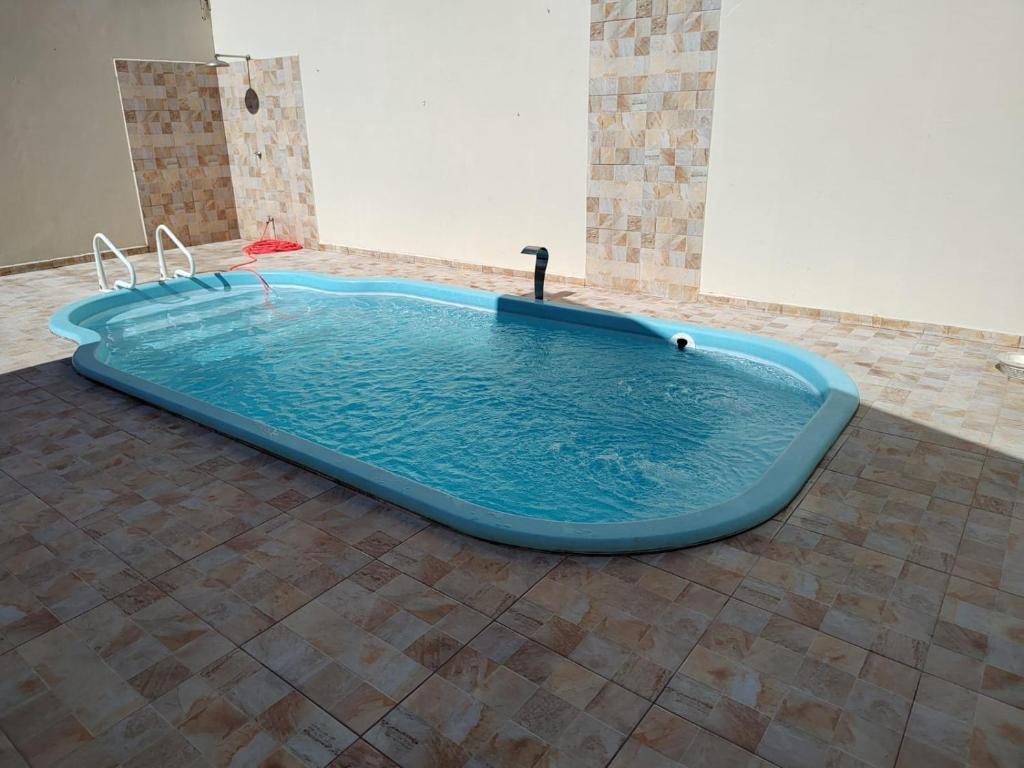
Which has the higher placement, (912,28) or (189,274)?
(912,28)

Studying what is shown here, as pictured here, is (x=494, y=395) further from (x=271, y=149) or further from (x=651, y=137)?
(x=271, y=149)

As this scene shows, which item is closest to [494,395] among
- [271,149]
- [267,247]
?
[267,247]

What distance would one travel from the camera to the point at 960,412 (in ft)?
14.8

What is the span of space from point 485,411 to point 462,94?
4563 mm

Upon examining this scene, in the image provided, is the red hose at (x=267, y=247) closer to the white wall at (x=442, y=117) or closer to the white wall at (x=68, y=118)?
the white wall at (x=442, y=117)

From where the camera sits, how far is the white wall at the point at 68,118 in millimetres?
8961

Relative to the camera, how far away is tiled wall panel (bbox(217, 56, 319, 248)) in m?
10.1

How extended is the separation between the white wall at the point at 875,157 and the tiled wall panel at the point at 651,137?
0.19 m

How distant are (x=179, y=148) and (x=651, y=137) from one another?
724cm

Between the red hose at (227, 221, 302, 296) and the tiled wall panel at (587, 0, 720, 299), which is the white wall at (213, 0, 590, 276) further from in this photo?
the red hose at (227, 221, 302, 296)

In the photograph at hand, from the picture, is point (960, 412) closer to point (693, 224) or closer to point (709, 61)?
point (693, 224)

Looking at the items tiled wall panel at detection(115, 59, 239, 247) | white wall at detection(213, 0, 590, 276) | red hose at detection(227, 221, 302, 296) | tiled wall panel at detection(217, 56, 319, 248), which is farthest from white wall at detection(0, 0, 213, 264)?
red hose at detection(227, 221, 302, 296)

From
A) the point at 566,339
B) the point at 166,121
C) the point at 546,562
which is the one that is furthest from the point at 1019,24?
the point at 166,121

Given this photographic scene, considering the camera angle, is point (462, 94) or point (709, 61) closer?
point (709, 61)
